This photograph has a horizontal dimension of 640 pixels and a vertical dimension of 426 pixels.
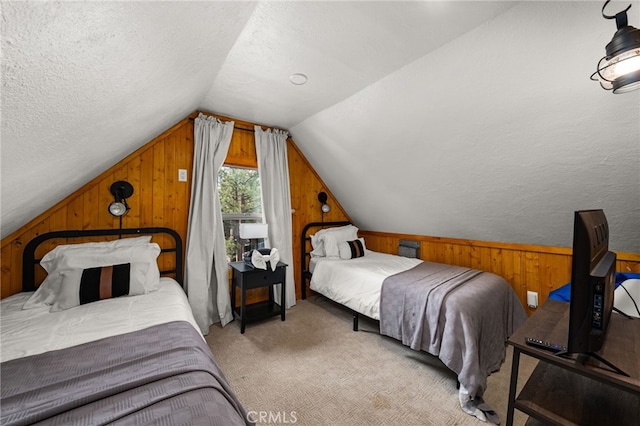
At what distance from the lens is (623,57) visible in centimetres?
106

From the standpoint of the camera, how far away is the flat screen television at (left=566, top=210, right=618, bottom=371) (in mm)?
831

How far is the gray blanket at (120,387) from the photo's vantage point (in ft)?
2.68

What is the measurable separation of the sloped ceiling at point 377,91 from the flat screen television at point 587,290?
127cm

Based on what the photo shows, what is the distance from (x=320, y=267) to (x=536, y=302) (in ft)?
7.95

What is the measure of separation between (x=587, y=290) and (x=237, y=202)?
3.24 m

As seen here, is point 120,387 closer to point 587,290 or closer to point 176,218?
point 587,290

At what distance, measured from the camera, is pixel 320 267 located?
329 centimetres

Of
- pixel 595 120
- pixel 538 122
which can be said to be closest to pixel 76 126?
pixel 538 122

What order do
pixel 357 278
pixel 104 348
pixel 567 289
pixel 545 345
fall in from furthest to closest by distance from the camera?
pixel 357 278, pixel 567 289, pixel 104 348, pixel 545 345

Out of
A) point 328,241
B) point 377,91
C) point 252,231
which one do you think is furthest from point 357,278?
point 377,91

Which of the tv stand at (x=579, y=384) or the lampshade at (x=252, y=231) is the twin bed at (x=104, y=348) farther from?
the tv stand at (x=579, y=384)

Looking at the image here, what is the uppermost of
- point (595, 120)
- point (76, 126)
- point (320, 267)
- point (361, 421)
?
point (595, 120)

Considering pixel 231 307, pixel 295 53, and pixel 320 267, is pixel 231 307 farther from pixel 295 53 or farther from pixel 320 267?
pixel 295 53

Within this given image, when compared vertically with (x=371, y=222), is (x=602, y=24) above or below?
above
